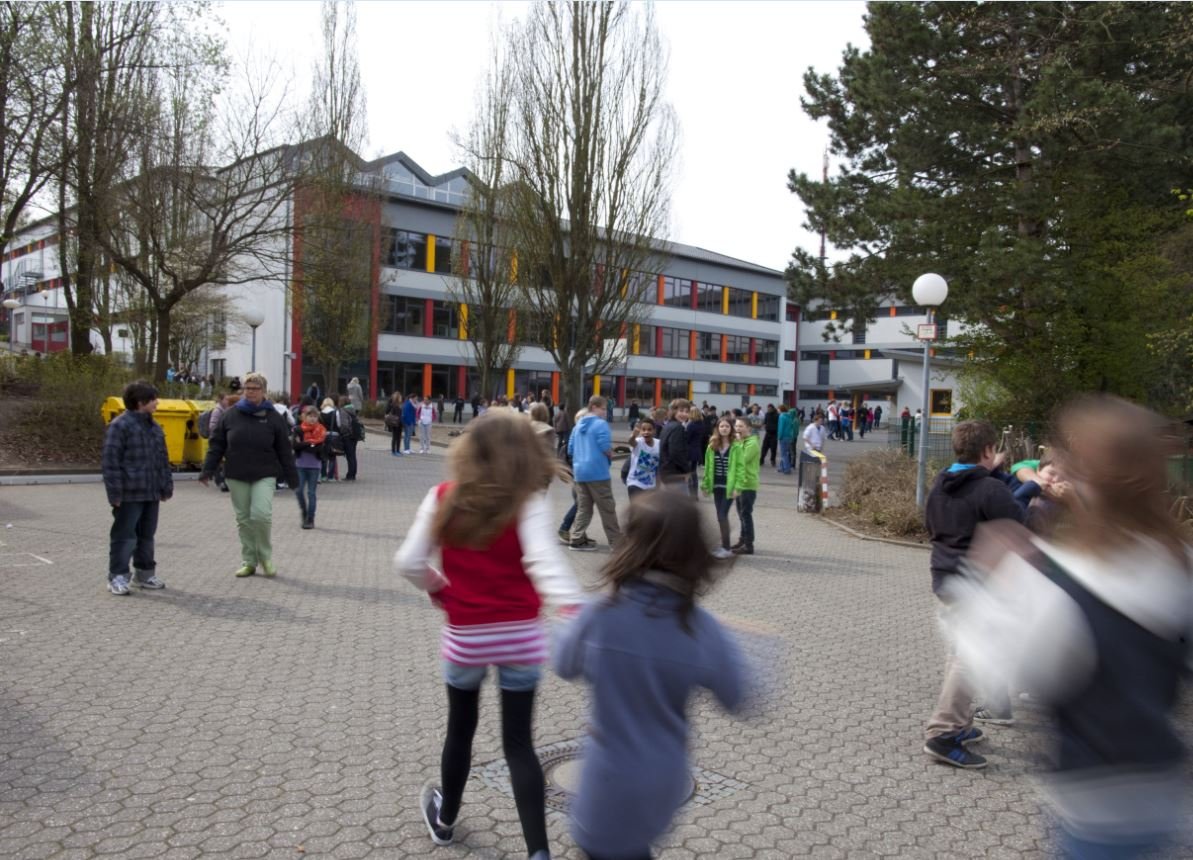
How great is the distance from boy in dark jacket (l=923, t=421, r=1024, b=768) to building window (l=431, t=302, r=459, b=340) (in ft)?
155

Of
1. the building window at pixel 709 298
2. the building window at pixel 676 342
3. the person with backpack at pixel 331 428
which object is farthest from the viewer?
the building window at pixel 709 298

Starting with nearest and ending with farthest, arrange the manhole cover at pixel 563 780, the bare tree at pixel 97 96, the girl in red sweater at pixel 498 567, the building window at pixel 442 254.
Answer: the girl in red sweater at pixel 498 567 → the manhole cover at pixel 563 780 → the bare tree at pixel 97 96 → the building window at pixel 442 254

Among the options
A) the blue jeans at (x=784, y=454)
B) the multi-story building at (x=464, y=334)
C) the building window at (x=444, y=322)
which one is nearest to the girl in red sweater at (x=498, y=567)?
the blue jeans at (x=784, y=454)

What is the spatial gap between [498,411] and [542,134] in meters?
26.4

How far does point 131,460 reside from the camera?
7391 millimetres

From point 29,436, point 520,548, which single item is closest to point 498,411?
point 520,548

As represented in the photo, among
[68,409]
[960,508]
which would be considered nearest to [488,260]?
[68,409]

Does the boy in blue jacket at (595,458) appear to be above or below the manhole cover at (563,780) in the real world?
above

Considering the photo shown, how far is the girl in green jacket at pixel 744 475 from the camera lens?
1054 cm

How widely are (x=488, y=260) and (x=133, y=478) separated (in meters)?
30.2

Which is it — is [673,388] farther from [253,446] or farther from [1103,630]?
[1103,630]

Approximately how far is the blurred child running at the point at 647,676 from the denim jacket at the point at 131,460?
6162 millimetres

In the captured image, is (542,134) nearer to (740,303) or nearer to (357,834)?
(357,834)

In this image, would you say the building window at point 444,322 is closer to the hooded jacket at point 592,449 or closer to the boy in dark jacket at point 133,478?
the hooded jacket at point 592,449
